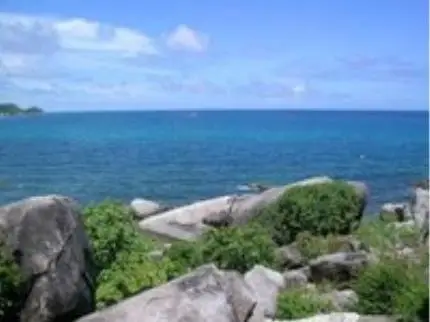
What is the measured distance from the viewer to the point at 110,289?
13.4 metres

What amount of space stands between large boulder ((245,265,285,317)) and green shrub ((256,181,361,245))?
7.82 meters

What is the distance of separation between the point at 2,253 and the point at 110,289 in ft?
6.48

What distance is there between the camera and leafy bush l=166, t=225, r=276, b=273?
1681 centimetres

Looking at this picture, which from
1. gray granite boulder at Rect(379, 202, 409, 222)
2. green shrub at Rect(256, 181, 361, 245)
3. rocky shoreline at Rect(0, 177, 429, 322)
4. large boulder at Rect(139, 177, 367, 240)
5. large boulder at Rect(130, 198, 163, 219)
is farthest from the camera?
large boulder at Rect(130, 198, 163, 219)

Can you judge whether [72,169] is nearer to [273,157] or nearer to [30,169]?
[30,169]

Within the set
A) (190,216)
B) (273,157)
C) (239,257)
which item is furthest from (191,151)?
(239,257)

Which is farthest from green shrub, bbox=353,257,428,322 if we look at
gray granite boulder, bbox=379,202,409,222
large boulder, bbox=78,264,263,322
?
gray granite boulder, bbox=379,202,409,222

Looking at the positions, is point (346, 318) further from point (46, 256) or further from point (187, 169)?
point (187, 169)

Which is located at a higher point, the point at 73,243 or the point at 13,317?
the point at 73,243

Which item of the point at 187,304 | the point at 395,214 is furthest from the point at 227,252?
the point at 395,214

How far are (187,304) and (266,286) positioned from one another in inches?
143

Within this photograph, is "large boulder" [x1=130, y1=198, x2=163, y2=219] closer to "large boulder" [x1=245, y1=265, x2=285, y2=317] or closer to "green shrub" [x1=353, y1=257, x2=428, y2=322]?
"large boulder" [x1=245, y1=265, x2=285, y2=317]

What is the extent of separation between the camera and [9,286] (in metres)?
12.2

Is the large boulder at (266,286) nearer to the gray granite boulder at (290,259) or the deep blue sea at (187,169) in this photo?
the gray granite boulder at (290,259)
